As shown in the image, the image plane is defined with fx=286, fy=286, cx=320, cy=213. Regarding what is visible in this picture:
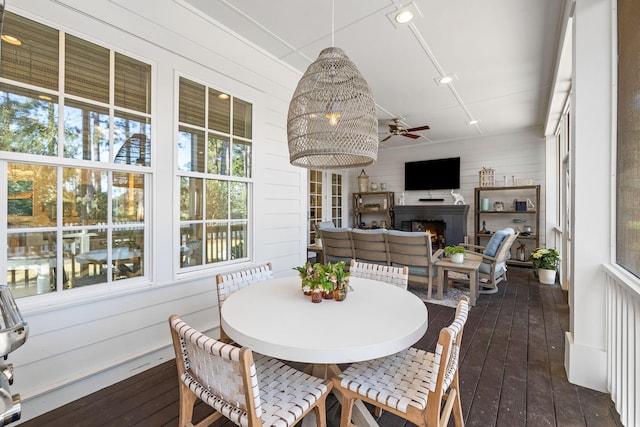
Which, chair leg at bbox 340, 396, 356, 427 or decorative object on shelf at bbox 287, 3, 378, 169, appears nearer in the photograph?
chair leg at bbox 340, 396, 356, 427

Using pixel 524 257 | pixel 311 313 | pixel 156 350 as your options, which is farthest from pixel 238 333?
pixel 524 257

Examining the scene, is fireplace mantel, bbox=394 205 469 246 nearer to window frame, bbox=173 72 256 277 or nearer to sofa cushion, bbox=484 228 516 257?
sofa cushion, bbox=484 228 516 257

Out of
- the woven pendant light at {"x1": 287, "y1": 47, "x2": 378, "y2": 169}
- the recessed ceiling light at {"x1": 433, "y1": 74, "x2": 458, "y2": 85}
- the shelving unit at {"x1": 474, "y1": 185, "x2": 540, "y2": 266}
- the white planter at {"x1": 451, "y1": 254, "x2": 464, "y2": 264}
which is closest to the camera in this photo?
the woven pendant light at {"x1": 287, "y1": 47, "x2": 378, "y2": 169}

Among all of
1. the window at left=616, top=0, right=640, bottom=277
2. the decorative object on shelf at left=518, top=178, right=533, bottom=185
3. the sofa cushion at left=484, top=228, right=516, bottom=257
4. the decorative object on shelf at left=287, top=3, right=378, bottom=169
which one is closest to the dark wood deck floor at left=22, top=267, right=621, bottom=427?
the window at left=616, top=0, right=640, bottom=277

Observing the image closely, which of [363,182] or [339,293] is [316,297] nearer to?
[339,293]

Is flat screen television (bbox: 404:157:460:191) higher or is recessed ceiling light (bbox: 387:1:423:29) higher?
recessed ceiling light (bbox: 387:1:423:29)

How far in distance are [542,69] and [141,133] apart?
4.37 meters

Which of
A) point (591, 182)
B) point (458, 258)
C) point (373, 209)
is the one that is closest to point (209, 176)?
point (591, 182)

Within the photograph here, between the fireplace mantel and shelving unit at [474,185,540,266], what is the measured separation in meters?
0.36

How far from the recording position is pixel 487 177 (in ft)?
20.4

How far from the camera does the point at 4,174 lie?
1.65 metres

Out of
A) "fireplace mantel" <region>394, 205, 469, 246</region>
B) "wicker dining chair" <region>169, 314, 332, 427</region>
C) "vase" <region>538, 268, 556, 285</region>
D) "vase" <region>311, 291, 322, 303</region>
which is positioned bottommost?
"vase" <region>538, 268, 556, 285</region>

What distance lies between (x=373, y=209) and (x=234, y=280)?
6.08 m

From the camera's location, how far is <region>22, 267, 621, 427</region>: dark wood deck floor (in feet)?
5.58
